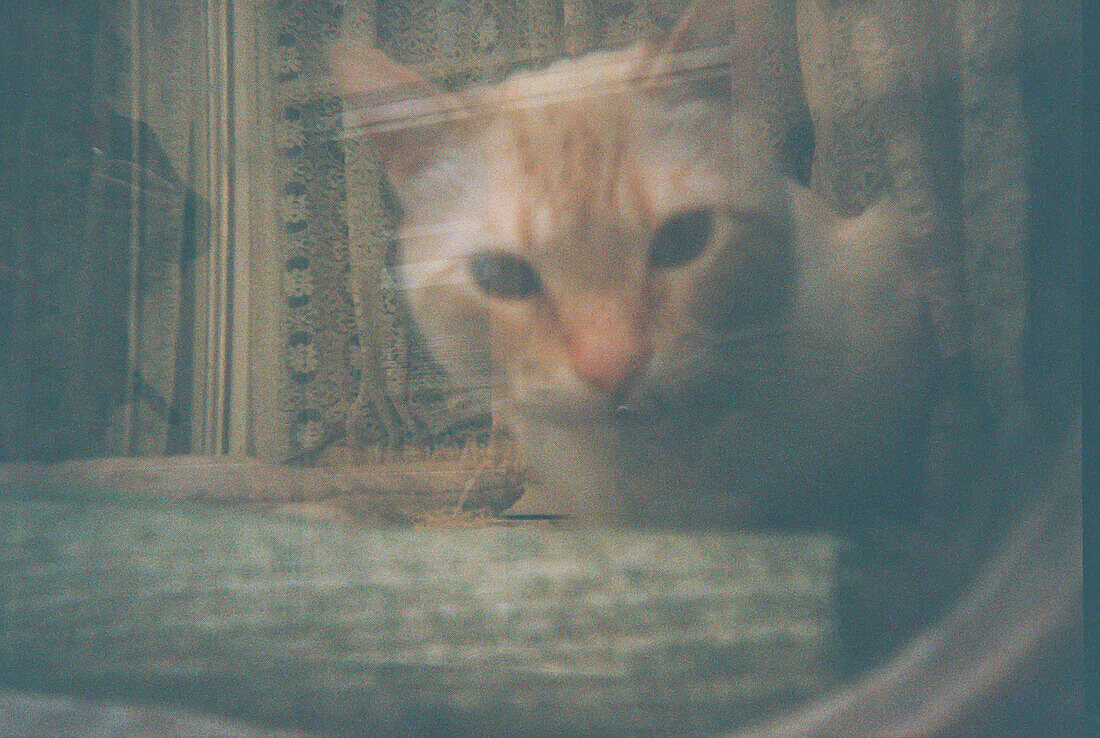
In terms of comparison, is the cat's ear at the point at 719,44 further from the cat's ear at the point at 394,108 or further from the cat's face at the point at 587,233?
the cat's ear at the point at 394,108

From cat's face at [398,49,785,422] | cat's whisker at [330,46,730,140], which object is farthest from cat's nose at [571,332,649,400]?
cat's whisker at [330,46,730,140]

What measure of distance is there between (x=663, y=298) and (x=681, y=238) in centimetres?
8

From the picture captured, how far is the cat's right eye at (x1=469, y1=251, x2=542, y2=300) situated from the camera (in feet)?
3.52

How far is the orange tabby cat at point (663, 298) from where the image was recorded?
96 cm

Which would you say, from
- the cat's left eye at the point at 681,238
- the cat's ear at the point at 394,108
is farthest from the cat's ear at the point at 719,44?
the cat's ear at the point at 394,108

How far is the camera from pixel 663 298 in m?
1.01

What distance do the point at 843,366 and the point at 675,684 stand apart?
42cm

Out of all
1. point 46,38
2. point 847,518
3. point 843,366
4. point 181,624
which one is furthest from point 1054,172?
point 46,38

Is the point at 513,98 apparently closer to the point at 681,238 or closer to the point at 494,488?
the point at 681,238

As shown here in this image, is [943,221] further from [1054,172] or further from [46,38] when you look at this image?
[46,38]

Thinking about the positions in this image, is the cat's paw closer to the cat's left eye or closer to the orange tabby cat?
the orange tabby cat

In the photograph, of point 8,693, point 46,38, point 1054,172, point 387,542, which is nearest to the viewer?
point 1054,172

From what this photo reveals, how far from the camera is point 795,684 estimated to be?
37.0 inches

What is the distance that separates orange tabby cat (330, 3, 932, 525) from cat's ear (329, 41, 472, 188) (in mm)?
14
